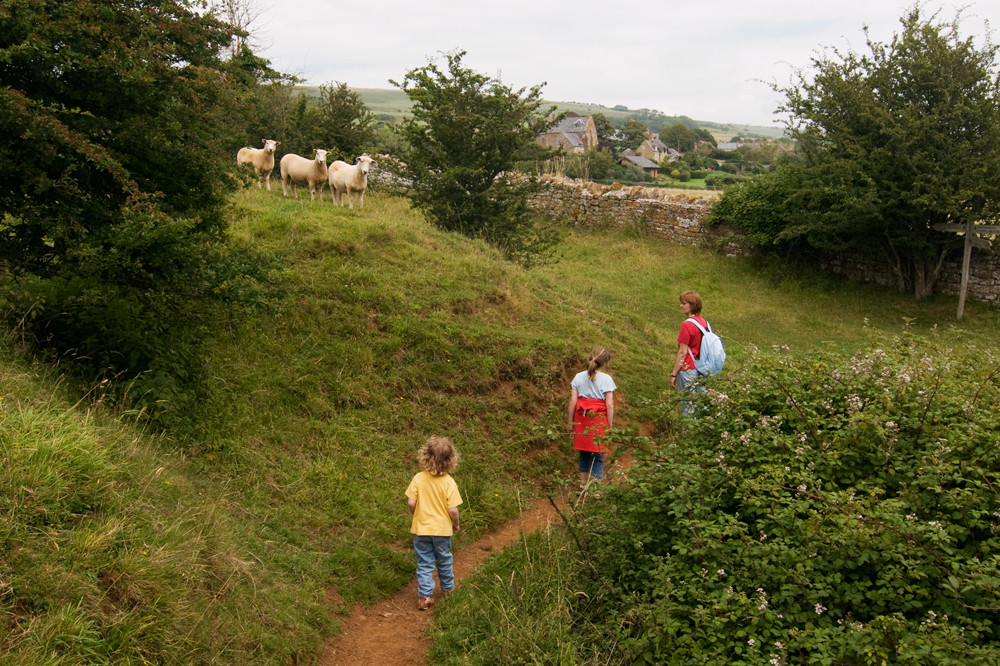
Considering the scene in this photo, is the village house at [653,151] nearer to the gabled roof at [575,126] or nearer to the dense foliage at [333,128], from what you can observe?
the gabled roof at [575,126]

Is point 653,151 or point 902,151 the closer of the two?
point 902,151

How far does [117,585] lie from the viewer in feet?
12.4

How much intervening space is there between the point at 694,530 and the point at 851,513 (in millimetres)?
857

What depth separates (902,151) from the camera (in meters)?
14.9

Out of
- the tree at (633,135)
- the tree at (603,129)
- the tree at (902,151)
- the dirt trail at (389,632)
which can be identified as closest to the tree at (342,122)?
the tree at (902,151)

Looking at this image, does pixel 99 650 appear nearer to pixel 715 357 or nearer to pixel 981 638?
pixel 981 638

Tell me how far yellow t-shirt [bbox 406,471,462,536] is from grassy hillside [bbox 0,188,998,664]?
0.83 m

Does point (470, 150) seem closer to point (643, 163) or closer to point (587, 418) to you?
point (587, 418)

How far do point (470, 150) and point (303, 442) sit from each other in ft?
28.0

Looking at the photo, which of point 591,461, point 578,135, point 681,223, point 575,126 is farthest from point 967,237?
point 575,126

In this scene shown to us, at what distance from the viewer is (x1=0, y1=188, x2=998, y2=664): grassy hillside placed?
380 centimetres

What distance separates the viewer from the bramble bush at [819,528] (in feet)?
11.9

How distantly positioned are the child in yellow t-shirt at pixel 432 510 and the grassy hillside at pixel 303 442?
0.49 m

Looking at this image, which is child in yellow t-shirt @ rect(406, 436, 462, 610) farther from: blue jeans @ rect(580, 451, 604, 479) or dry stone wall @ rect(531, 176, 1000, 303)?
dry stone wall @ rect(531, 176, 1000, 303)
